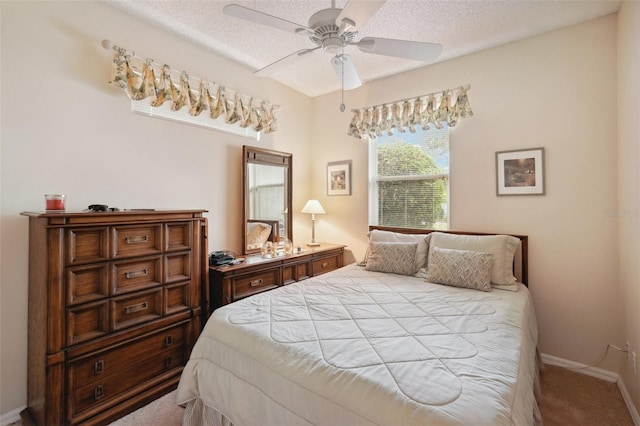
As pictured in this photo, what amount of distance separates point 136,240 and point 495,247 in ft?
8.90

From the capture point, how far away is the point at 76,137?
2068mm

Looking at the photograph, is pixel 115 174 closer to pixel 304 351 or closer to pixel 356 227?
pixel 304 351

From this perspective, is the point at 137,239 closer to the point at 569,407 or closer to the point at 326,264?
the point at 326,264

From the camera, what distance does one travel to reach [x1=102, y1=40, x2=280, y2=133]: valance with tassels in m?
2.14

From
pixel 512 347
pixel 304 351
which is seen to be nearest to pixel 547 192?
pixel 512 347

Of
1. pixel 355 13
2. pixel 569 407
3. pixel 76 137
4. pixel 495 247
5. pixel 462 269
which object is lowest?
pixel 569 407

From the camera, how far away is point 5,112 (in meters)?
1.79

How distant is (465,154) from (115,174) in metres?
3.07

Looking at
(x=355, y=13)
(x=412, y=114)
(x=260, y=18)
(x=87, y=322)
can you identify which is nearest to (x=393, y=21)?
(x=412, y=114)

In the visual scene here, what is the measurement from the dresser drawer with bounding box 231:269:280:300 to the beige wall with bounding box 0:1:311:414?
0.59m

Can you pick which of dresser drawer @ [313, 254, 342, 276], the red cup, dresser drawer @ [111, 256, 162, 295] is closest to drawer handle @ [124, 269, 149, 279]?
dresser drawer @ [111, 256, 162, 295]

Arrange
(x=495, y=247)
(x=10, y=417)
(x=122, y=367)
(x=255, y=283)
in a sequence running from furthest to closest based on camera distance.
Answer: (x=255, y=283) < (x=495, y=247) < (x=122, y=367) < (x=10, y=417)

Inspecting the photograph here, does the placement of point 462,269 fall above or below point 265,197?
below

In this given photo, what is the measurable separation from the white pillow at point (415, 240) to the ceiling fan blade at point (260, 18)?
6.56 feet
